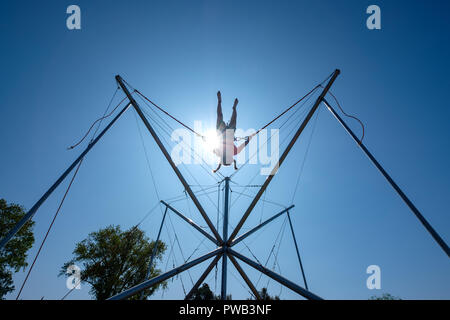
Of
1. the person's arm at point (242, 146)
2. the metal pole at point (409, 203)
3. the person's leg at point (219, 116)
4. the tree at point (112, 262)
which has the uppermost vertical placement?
the person's leg at point (219, 116)

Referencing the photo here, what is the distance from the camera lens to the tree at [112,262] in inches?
706

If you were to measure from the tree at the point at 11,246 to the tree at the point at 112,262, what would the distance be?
3.87 metres

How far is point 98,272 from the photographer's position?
1817cm

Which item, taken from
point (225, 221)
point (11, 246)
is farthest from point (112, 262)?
point (225, 221)

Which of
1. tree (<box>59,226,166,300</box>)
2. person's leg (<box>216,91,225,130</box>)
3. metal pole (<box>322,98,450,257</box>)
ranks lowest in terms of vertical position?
tree (<box>59,226,166,300</box>)

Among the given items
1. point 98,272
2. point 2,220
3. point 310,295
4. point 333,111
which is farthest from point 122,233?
point 333,111

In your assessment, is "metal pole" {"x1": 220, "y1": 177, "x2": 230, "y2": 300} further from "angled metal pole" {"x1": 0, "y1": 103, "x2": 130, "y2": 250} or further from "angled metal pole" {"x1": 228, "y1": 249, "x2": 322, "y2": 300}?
"angled metal pole" {"x1": 0, "y1": 103, "x2": 130, "y2": 250}

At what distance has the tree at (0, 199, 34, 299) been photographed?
14918mm

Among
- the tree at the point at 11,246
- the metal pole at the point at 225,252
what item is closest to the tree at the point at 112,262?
the tree at the point at 11,246

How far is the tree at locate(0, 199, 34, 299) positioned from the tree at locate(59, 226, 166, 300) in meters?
3.87

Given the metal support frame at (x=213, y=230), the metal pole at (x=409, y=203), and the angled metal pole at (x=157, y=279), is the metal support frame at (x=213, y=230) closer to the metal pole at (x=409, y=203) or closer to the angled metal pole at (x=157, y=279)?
the angled metal pole at (x=157, y=279)

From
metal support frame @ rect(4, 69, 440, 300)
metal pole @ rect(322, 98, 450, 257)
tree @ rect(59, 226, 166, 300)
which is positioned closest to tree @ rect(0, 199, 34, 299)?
tree @ rect(59, 226, 166, 300)

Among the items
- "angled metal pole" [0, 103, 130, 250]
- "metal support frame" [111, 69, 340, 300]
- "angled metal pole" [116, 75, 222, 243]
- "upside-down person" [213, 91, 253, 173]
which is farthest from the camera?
"upside-down person" [213, 91, 253, 173]
